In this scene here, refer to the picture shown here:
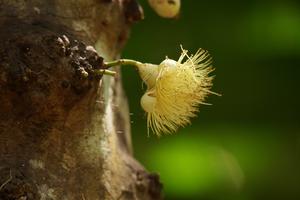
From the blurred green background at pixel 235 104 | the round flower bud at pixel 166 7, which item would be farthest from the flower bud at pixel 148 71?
the blurred green background at pixel 235 104

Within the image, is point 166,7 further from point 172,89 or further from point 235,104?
point 235,104

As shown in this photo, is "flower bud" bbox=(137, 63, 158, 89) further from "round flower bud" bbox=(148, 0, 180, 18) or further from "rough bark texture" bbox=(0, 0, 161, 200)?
"round flower bud" bbox=(148, 0, 180, 18)

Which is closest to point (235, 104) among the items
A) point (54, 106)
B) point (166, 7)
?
point (166, 7)

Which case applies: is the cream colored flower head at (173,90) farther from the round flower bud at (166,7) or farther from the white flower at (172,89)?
the round flower bud at (166,7)

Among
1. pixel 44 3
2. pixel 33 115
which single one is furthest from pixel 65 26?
pixel 33 115

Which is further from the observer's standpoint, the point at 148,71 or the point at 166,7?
the point at 166,7

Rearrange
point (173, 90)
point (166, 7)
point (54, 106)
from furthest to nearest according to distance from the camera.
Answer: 1. point (166, 7)
2. point (173, 90)
3. point (54, 106)

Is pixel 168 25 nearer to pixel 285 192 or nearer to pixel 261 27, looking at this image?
pixel 261 27
